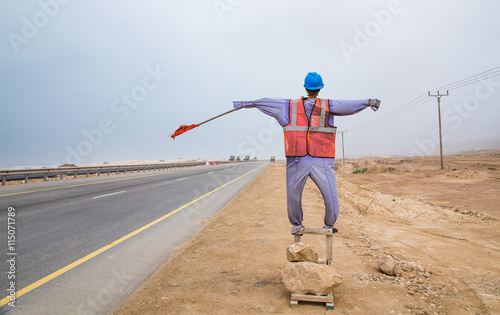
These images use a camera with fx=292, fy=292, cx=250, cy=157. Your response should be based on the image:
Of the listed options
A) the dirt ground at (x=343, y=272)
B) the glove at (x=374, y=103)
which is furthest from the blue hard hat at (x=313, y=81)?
the dirt ground at (x=343, y=272)

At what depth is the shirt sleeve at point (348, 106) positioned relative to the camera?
3279 millimetres

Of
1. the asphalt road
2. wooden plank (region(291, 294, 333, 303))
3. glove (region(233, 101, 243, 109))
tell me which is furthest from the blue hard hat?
the asphalt road

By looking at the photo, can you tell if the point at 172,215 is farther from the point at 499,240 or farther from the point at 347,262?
the point at 499,240

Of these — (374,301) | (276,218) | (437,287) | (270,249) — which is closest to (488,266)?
(437,287)

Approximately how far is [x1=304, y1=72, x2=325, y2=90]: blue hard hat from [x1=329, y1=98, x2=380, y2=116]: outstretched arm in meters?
0.27

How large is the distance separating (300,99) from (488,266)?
3.81m

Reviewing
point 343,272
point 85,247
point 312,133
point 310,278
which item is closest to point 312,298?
point 310,278

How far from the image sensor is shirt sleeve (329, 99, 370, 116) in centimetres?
328

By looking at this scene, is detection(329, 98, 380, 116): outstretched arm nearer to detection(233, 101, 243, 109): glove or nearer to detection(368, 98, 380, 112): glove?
detection(368, 98, 380, 112): glove

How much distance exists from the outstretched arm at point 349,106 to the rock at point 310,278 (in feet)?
5.55

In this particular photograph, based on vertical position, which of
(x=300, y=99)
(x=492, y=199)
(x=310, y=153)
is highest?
(x=300, y=99)

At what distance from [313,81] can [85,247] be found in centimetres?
521

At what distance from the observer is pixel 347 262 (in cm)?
430

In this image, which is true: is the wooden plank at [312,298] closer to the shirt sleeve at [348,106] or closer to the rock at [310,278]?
the rock at [310,278]
